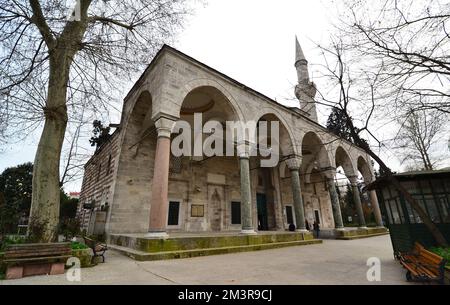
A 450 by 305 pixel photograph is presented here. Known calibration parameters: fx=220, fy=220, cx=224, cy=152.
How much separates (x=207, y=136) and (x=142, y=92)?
485 cm

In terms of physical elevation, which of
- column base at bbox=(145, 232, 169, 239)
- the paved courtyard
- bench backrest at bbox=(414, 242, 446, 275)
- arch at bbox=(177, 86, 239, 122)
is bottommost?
the paved courtyard

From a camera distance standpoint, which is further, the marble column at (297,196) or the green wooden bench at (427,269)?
the marble column at (297,196)

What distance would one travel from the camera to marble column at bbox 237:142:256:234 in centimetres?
845

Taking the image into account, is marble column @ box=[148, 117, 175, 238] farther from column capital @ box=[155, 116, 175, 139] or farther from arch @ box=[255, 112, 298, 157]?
arch @ box=[255, 112, 298, 157]

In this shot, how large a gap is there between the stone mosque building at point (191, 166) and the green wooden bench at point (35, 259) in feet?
7.39

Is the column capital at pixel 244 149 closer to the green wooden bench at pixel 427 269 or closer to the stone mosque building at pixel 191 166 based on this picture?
the stone mosque building at pixel 191 166

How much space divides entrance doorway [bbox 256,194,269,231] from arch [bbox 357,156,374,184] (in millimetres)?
8886

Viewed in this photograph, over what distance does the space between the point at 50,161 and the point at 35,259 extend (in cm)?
214

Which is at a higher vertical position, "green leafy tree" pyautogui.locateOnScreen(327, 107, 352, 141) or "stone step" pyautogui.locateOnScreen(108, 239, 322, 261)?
"green leafy tree" pyautogui.locateOnScreen(327, 107, 352, 141)

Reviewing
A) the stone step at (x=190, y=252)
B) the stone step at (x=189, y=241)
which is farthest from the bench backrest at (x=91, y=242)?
the stone step at (x=189, y=241)

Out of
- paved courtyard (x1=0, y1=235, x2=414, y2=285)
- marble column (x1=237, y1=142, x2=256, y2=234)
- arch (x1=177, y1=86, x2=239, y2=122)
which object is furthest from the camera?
arch (x1=177, y1=86, x2=239, y2=122)

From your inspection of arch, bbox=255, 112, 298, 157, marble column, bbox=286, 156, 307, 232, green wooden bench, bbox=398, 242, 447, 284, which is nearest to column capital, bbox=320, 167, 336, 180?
marble column, bbox=286, 156, 307, 232

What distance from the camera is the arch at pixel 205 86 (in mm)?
7754
